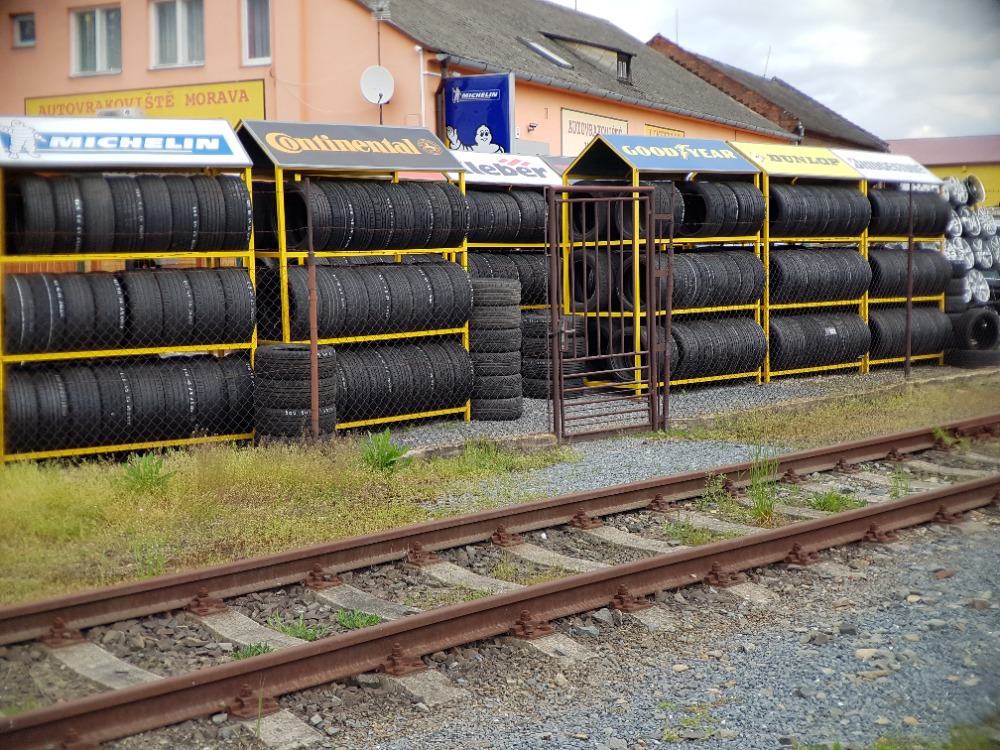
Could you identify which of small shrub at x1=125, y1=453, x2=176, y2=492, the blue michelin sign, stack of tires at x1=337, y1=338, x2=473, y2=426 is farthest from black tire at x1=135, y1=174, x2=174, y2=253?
the blue michelin sign

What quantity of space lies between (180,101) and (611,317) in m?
16.6

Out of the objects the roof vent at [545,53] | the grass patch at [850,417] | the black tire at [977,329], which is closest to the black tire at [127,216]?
the grass patch at [850,417]

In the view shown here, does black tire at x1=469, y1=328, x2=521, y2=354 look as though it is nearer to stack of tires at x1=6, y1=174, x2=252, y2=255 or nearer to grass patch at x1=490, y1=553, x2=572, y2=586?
stack of tires at x1=6, y1=174, x2=252, y2=255

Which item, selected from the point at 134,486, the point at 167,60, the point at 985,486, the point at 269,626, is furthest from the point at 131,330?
the point at 167,60

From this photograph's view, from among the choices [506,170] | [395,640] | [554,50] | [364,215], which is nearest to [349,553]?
[395,640]

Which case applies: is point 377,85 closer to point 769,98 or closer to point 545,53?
point 545,53

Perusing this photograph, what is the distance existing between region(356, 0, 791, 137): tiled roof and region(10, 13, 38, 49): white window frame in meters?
9.97

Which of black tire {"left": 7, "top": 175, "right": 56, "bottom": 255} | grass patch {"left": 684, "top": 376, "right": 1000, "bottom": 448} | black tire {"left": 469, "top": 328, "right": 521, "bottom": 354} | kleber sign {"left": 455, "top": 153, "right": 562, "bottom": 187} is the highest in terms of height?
kleber sign {"left": 455, "top": 153, "right": 562, "bottom": 187}

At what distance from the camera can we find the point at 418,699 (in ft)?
18.6

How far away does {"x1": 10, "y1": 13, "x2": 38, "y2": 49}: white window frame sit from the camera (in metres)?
30.5

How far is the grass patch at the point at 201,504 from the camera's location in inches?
319

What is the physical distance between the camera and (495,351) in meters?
14.4

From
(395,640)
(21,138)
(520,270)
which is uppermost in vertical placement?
(21,138)

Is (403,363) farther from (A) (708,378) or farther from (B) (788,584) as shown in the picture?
(B) (788,584)
